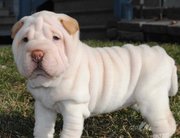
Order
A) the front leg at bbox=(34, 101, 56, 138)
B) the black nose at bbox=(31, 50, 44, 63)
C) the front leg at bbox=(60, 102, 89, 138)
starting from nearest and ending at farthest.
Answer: the black nose at bbox=(31, 50, 44, 63) → the front leg at bbox=(60, 102, 89, 138) → the front leg at bbox=(34, 101, 56, 138)

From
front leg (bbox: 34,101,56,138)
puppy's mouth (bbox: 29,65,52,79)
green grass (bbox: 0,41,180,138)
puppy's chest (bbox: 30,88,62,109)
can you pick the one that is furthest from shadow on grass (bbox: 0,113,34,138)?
puppy's mouth (bbox: 29,65,52,79)

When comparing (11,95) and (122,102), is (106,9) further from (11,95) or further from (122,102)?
(122,102)

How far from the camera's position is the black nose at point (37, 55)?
2.63 m

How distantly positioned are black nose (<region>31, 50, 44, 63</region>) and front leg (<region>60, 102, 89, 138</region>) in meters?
0.33

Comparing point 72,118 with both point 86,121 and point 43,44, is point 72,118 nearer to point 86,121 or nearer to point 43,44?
point 43,44

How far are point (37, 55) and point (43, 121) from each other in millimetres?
532

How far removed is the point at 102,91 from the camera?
2988 millimetres

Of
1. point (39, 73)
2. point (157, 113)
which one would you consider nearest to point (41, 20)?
point (39, 73)

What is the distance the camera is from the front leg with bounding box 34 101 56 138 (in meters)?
2.98

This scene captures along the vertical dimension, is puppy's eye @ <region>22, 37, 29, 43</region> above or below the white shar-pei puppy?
above

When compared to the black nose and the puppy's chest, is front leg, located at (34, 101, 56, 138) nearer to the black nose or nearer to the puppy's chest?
the puppy's chest

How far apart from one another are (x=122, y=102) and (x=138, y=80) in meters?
0.17

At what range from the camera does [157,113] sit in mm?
3047

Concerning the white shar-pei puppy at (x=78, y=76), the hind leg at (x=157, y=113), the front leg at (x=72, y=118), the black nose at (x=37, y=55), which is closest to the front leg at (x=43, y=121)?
the white shar-pei puppy at (x=78, y=76)
